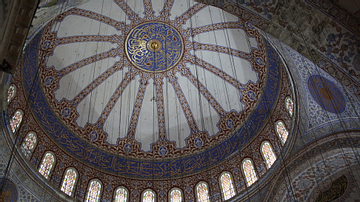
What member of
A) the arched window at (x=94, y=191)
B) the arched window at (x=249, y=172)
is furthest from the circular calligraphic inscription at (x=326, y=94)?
the arched window at (x=94, y=191)

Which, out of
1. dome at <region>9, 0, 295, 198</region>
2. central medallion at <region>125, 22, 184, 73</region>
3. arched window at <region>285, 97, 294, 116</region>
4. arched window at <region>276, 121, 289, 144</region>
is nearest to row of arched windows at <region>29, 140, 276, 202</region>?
dome at <region>9, 0, 295, 198</region>

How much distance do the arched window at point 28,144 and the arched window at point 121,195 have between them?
11.8 feet

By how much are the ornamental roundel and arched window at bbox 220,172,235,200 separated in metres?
0.83

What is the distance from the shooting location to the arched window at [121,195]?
12.1 metres

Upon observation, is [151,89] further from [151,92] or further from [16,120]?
[16,120]

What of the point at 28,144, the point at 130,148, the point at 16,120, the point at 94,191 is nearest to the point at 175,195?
the point at 130,148

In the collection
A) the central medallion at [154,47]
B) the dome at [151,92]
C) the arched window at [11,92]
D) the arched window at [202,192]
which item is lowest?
the arched window at [202,192]

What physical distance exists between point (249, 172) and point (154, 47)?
6591mm

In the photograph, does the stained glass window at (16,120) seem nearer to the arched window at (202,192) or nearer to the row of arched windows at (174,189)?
the row of arched windows at (174,189)

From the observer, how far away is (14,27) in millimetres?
4324

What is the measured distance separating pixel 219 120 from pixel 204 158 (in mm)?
1836

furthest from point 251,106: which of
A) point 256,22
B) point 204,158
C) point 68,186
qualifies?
point 68,186

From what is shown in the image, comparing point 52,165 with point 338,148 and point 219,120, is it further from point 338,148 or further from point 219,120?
point 338,148

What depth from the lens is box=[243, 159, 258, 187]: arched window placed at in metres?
11.4
